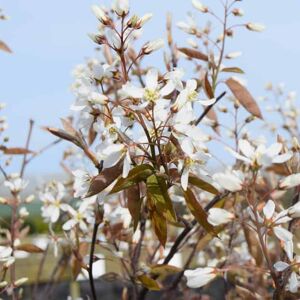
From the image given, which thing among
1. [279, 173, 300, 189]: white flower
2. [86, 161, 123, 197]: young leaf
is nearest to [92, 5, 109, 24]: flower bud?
[86, 161, 123, 197]: young leaf

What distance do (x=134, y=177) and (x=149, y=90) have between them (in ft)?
0.44

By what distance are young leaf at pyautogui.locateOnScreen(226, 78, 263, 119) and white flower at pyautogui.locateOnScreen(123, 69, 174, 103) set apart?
390 mm

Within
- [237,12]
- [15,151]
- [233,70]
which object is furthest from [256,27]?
[15,151]

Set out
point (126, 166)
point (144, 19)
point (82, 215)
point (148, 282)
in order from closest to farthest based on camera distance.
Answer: point (126, 166) < point (144, 19) < point (148, 282) < point (82, 215)

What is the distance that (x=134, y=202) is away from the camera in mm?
1105

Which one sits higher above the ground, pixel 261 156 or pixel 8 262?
pixel 261 156

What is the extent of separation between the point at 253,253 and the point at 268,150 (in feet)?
2.10

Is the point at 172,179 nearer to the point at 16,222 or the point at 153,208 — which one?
the point at 153,208

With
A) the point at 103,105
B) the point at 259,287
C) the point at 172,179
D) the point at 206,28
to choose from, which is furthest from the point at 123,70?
the point at 259,287

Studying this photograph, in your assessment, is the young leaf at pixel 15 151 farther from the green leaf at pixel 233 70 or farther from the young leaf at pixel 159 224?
the young leaf at pixel 159 224

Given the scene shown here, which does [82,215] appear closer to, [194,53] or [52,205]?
[52,205]

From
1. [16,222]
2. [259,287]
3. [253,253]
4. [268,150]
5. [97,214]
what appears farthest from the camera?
[259,287]

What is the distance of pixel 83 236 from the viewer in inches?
68.1

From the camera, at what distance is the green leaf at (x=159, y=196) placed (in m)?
1.05
